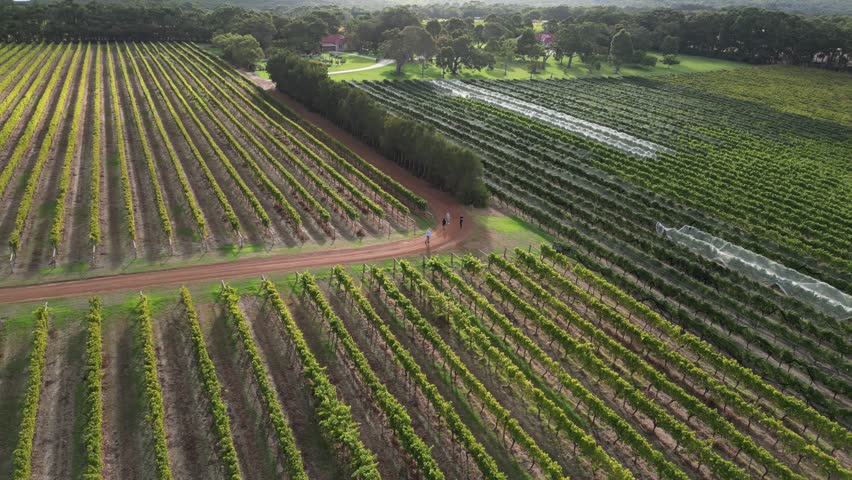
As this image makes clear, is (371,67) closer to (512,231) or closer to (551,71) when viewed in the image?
(551,71)

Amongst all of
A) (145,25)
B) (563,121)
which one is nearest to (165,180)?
(563,121)

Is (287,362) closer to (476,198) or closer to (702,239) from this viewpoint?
(476,198)

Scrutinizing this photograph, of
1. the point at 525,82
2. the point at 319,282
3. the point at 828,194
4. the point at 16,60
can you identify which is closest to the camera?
the point at 319,282

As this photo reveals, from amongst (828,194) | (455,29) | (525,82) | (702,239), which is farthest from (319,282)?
(455,29)

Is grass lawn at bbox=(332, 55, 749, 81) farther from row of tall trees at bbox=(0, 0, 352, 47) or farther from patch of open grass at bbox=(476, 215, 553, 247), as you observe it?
patch of open grass at bbox=(476, 215, 553, 247)

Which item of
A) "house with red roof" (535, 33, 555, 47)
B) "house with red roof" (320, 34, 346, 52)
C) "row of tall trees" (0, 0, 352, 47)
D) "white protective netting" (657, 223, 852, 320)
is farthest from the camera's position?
"house with red roof" (535, 33, 555, 47)


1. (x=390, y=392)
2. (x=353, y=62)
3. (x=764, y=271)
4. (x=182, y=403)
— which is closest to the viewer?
(x=182, y=403)

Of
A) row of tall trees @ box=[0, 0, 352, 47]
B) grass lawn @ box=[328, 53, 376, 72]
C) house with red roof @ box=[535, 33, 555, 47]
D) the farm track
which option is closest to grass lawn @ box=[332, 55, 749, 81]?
grass lawn @ box=[328, 53, 376, 72]
